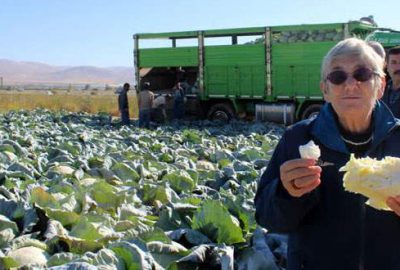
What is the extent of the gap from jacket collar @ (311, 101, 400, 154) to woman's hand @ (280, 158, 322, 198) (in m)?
0.35

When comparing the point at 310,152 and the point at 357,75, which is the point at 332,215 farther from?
the point at 357,75

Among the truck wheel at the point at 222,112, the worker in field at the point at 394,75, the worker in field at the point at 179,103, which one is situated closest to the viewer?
the worker in field at the point at 394,75

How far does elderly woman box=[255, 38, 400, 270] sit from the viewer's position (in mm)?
2689

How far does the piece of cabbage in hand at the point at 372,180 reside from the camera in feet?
8.43

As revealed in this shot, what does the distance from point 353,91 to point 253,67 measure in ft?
58.5

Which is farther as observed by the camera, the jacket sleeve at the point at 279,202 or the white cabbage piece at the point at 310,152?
the jacket sleeve at the point at 279,202

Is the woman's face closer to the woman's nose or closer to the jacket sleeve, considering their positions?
the woman's nose

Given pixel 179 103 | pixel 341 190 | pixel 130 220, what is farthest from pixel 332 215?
pixel 179 103

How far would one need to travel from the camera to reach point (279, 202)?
2.64 metres

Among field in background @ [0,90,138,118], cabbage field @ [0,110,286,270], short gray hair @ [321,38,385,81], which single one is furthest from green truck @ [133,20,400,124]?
short gray hair @ [321,38,385,81]

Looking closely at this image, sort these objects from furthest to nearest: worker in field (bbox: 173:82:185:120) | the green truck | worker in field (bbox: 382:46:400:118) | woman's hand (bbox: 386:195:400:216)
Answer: worker in field (bbox: 173:82:185:120)
the green truck
worker in field (bbox: 382:46:400:118)
woman's hand (bbox: 386:195:400:216)

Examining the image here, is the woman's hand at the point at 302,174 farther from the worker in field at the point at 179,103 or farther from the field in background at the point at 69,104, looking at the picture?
the field in background at the point at 69,104

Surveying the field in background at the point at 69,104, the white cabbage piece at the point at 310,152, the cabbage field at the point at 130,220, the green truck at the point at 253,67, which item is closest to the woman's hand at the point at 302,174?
the white cabbage piece at the point at 310,152

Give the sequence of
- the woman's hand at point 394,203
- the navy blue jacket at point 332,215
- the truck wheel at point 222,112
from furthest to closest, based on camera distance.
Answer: the truck wheel at point 222,112 < the navy blue jacket at point 332,215 < the woman's hand at point 394,203
